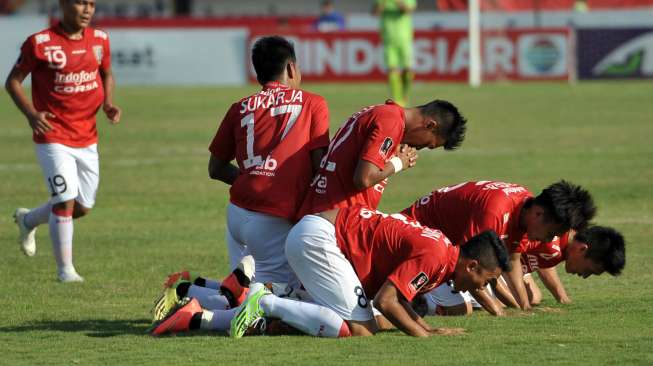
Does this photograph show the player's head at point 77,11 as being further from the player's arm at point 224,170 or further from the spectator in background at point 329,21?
the spectator in background at point 329,21

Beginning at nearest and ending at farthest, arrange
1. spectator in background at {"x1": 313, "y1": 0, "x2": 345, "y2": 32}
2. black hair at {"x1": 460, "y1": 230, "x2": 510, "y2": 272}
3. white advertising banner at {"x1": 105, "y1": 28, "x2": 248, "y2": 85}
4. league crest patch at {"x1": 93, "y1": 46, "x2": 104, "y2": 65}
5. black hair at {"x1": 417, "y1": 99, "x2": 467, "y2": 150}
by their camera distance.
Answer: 1. black hair at {"x1": 460, "y1": 230, "x2": 510, "y2": 272}
2. black hair at {"x1": 417, "y1": 99, "x2": 467, "y2": 150}
3. league crest patch at {"x1": 93, "y1": 46, "x2": 104, "y2": 65}
4. white advertising banner at {"x1": 105, "y1": 28, "x2": 248, "y2": 85}
5. spectator in background at {"x1": 313, "y1": 0, "x2": 345, "y2": 32}

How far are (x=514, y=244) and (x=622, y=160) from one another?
11.0 metres

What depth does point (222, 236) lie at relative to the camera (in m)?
13.1

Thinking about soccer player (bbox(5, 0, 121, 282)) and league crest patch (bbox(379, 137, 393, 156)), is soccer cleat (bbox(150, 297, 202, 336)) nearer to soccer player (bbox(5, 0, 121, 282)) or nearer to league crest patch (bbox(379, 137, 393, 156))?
league crest patch (bbox(379, 137, 393, 156))

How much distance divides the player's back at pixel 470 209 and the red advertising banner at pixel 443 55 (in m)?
27.7

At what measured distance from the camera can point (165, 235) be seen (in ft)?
43.3

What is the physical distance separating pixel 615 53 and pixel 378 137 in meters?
29.5

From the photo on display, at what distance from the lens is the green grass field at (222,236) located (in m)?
7.57

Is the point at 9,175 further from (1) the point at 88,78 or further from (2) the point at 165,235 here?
(1) the point at 88,78

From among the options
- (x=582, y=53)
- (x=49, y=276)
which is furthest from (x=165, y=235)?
(x=582, y=53)

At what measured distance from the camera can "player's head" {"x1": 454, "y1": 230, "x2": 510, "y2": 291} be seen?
781 centimetres

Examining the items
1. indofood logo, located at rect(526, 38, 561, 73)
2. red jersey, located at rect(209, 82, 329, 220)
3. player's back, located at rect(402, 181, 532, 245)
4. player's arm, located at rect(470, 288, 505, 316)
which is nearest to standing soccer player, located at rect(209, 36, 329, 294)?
red jersey, located at rect(209, 82, 329, 220)

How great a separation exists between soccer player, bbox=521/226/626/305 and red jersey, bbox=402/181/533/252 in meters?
0.25

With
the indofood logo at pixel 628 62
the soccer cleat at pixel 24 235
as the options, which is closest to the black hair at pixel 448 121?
the soccer cleat at pixel 24 235
